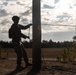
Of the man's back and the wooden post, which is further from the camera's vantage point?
the man's back

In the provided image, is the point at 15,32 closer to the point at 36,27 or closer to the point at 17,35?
the point at 17,35

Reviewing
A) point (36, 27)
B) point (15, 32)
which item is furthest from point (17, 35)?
point (36, 27)

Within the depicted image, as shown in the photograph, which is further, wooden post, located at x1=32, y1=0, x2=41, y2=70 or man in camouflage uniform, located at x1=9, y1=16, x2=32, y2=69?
man in camouflage uniform, located at x1=9, y1=16, x2=32, y2=69

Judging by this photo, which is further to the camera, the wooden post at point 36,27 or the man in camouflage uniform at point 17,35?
the man in camouflage uniform at point 17,35

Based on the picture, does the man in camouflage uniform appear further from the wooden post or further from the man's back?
the wooden post

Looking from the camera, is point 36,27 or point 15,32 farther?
point 15,32

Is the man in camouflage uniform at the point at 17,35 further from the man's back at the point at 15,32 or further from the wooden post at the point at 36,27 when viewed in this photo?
the wooden post at the point at 36,27

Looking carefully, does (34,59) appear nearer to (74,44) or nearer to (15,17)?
(15,17)

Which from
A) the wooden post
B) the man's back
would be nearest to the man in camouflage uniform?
the man's back

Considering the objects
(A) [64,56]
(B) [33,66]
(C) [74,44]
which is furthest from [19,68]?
(C) [74,44]

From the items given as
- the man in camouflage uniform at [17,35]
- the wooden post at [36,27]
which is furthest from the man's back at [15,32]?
the wooden post at [36,27]

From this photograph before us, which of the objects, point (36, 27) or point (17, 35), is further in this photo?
point (17, 35)

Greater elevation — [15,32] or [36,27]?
[36,27]

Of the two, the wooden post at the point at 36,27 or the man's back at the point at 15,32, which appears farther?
the man's back at the point at 15,32
